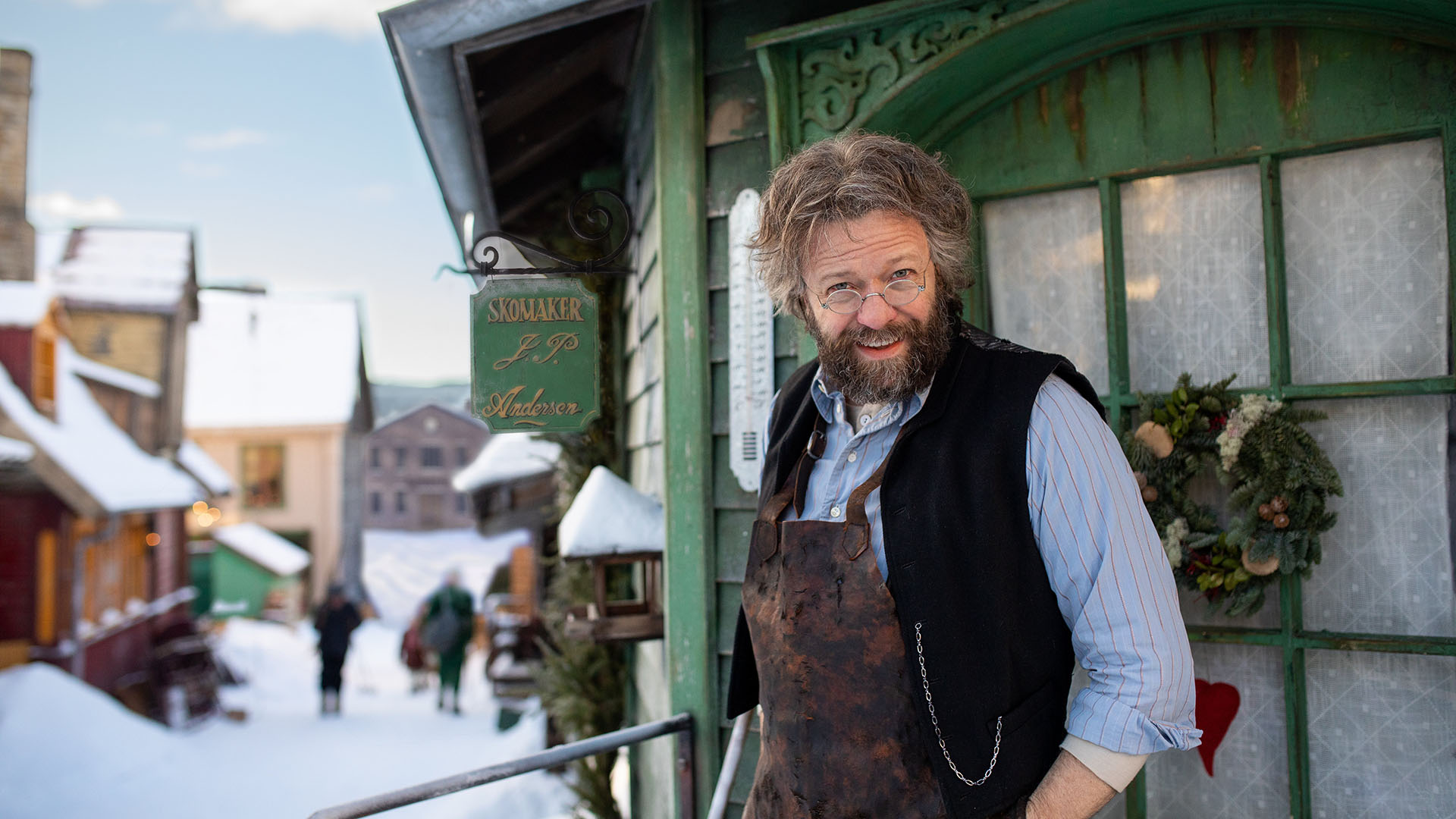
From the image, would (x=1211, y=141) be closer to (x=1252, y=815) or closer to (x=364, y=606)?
(x=1252, y=815)

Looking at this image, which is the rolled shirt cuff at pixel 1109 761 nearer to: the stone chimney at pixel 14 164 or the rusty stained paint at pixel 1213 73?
the rusty stained paint at pixel 1213 73

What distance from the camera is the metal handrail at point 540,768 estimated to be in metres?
2.09

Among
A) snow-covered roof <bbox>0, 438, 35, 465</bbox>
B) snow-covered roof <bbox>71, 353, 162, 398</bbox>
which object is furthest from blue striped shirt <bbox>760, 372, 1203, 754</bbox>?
snow-covered roof <bbox>71, 353, 162, 398</bbox>

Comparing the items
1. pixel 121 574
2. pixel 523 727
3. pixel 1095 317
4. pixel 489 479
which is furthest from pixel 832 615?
pixel 121 574

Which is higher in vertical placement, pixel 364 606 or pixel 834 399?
pixel 834 399

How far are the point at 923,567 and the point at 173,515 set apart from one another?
18.6m

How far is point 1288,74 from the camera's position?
2148 mm

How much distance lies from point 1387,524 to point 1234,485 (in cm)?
31

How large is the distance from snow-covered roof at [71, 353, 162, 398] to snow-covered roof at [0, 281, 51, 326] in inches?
71.4

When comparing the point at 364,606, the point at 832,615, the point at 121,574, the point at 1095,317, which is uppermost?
the point at 1095,317

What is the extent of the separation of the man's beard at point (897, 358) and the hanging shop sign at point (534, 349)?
1297 mm

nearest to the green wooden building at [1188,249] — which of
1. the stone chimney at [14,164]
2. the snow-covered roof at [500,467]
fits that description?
the snow-covered roof at [500,467]

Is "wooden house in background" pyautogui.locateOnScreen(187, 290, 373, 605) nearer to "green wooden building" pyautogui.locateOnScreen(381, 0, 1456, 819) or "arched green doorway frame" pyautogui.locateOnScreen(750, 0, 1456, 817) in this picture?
"green wooden building" pyautogui.locateOnScreen(381, 0, 1456, 819)

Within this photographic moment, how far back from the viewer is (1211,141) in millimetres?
2234
